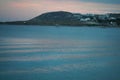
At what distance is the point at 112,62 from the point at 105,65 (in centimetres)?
74

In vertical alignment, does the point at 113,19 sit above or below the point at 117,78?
below

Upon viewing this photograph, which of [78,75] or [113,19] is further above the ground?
[78,75]

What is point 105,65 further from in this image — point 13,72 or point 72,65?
point 13,72

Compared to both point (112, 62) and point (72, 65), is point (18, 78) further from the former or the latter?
point (112, 62)

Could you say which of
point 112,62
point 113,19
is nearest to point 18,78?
point 112,62

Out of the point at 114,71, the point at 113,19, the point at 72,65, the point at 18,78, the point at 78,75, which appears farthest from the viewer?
the point at 113,19

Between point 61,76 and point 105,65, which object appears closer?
point 61,76

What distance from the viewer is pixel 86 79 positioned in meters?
7.01

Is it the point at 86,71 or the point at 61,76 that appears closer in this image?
the point at 61,76

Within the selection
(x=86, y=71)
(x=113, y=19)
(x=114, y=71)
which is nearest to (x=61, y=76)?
(x=86, y=71)

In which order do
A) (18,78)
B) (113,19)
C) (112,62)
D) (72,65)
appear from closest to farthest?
(18,78)
(72,65)
(112,62)
(113,19)

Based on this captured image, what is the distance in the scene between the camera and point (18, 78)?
6.82 meters

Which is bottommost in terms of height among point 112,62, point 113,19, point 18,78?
point 113,19

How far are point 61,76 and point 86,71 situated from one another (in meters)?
0.93
